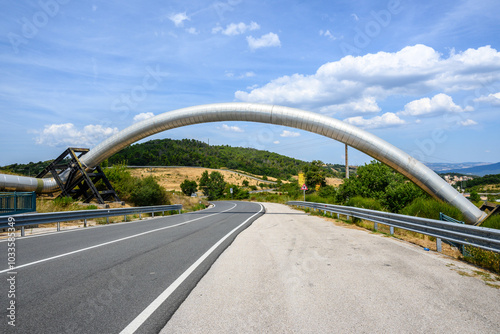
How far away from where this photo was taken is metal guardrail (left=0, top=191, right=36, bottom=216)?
14.4m

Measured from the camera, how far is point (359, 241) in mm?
10406

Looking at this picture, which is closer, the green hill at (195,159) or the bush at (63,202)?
the bush at (63,202)

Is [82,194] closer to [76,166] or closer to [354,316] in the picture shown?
[76,166]

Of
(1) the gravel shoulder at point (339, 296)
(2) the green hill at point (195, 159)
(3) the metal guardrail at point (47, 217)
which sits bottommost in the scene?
(1) the gravel shoulder at point (339, 296)

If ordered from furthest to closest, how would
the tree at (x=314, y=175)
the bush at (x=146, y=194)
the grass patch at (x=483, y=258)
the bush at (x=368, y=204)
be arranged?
1. the tree at (x=314, y=175)
2. the bush at (x=146, y=194)
3. the bush at (x=368, y=204)
4. the grass patch at (x=483, y=258)

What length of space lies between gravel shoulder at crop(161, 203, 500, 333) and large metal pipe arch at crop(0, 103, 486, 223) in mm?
16156

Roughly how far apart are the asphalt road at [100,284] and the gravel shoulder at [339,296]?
0.36 meters

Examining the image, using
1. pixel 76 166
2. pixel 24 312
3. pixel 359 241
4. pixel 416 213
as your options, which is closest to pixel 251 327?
pixel 24 312

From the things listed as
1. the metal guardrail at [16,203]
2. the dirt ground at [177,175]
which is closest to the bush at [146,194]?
the metal guardrail at [16,203]

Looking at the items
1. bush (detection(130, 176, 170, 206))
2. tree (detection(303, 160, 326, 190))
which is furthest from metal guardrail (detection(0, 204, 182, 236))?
tree (detection(303, 160, 326, 190))

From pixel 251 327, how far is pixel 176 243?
260 inches

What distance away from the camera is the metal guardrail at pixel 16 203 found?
14367mm

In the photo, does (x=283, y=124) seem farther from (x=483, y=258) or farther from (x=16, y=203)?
(x=483, y=258)

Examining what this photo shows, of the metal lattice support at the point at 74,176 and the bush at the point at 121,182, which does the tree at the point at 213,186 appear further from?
the metal lattice support at the point at 74,176
